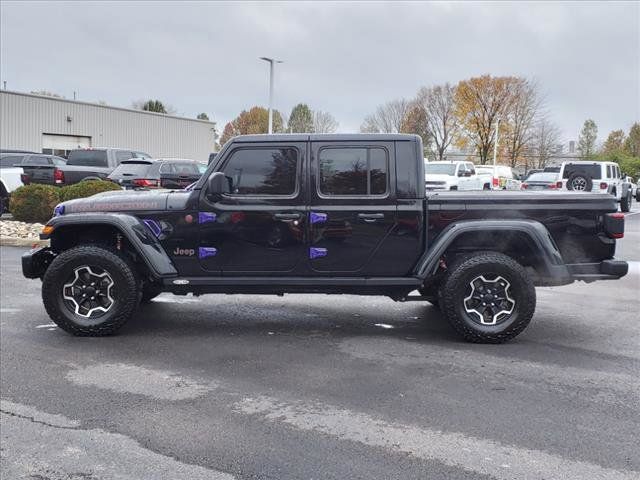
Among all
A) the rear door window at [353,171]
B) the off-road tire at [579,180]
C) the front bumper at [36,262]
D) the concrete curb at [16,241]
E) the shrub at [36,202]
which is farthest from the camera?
the off-road tire at [579,180]

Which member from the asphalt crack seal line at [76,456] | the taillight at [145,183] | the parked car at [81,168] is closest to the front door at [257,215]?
the asphalt crack seal line at [76,456]

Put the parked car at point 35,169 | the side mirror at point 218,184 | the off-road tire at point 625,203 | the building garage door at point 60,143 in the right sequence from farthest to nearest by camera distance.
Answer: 1. the building garage door at point 60,143
2. the off-road tire at point 625,203
3. the parked car at point 35,169
4. the side mirror at point 218,184

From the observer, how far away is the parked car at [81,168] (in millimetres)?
20188

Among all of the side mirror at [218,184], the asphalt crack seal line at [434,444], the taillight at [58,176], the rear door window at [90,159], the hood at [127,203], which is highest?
the rear door window at [90,159]

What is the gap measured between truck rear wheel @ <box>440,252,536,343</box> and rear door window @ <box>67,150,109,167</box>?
18.9 metres

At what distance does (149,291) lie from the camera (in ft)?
22.8

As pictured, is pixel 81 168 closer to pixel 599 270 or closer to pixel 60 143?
pixel 599 270

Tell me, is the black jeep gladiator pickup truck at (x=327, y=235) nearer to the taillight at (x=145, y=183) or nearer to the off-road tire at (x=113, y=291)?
the off-road tire at (x=113, y=291)

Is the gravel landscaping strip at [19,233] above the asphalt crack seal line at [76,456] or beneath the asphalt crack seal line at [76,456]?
above

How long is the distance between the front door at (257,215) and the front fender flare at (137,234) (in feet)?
1.15

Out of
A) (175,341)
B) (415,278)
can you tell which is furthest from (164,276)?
(415,278)

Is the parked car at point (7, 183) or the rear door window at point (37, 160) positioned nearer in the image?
the parked car at point (7, 183)

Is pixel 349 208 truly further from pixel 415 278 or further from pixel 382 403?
pixel 382 403

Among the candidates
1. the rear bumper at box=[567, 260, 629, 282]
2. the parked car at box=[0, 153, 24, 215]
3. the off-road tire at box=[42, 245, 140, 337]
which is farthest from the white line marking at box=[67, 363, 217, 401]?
the parked car at box=[0, 153, 24, 215]
